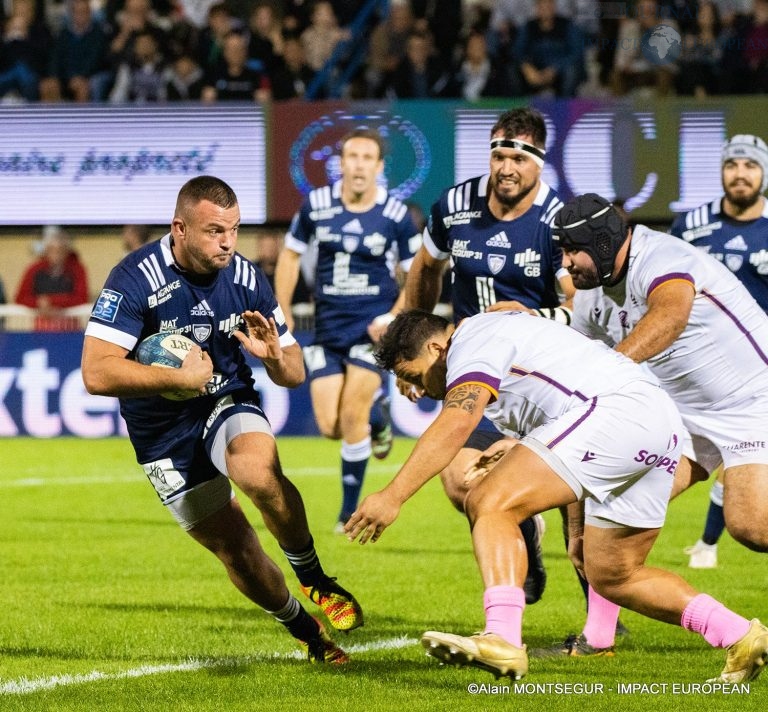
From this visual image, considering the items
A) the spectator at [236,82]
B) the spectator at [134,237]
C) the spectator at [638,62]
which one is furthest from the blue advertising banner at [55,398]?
the spectator at [638,62]

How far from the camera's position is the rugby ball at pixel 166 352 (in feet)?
21.0

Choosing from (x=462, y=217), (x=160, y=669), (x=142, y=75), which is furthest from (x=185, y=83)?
(x=160, y=669)

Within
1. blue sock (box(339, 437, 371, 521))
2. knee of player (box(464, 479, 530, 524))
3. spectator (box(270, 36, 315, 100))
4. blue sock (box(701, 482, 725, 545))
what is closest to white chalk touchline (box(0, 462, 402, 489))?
blue sock (box(339, 437, 371, 521))

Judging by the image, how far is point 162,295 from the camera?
6.60 meters

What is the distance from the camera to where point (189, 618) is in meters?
8.09

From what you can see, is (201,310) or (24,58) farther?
(24,58)

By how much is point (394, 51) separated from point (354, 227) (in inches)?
367

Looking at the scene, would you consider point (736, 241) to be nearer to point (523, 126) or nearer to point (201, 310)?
point (523, 126)

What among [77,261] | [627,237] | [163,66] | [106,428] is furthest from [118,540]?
[163,66]

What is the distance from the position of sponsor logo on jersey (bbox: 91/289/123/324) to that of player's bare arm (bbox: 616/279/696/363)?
7.32 ft

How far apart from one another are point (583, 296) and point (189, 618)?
2842 millimetres

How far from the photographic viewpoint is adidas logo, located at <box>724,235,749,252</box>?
32.5 ft

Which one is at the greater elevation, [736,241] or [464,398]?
[736,241]

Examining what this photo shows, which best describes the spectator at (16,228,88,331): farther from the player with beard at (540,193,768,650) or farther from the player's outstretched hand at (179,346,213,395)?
the player's outstretched hand at (179,346,213,395)
